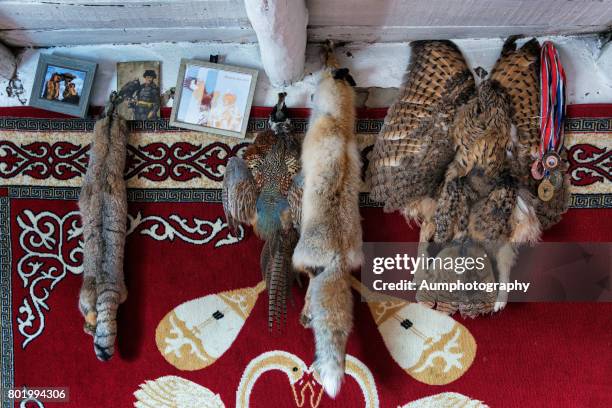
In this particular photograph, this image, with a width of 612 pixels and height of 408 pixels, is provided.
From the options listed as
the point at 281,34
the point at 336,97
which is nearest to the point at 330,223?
the point at 336,97

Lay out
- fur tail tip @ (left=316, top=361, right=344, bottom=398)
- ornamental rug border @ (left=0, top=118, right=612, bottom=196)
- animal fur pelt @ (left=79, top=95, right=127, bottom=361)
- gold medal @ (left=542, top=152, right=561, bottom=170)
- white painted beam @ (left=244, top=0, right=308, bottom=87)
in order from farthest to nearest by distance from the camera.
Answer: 1. ornamental rug border @ (left=0, top=118, right=612, bottom=196)
2. animal fur pelt @ (left=79, top=95, right=127, bottom=361)
3. gold medal @ (left=542, top=152, right=561, bottom=170)
4. fur tail tip @ (left=316, top=361, right=344, bottom=398)
5. white painted beam @ (left=244, top=0, right=308, bottom=87)

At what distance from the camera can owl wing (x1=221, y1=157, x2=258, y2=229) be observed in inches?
63.8

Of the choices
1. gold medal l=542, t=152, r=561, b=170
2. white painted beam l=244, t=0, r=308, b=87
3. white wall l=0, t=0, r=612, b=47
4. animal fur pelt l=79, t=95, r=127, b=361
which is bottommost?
animal fur pelt l=79, t=95, r=127, b=361

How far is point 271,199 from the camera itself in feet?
5.27

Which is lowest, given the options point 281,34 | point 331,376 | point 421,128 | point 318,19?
point 331,376

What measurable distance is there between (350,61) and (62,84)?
103cm

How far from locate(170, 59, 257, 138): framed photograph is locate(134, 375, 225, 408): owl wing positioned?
916 millimetres

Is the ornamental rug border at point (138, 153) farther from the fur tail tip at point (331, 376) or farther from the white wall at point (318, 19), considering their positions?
the fur tail tip at point (331, 376)

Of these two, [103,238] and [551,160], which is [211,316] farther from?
[551,160]

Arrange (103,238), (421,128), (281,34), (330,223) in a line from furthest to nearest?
(103,238)
(421,128)
(330,223)
(281,34)

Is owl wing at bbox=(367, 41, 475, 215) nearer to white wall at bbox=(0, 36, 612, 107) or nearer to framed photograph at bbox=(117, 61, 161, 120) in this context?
white wall at bbox=(0, 36, 612, 107)

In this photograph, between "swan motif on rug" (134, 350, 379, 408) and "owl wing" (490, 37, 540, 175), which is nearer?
"owl wing" (490, 37, 540, 175)

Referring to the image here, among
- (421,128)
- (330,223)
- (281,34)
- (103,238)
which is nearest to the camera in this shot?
(281,34)

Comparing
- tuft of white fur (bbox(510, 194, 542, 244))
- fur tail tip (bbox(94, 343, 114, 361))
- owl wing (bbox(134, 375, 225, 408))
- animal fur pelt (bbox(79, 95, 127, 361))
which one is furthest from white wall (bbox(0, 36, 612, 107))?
owl wing (bbox(134, 375, 225, 408))
